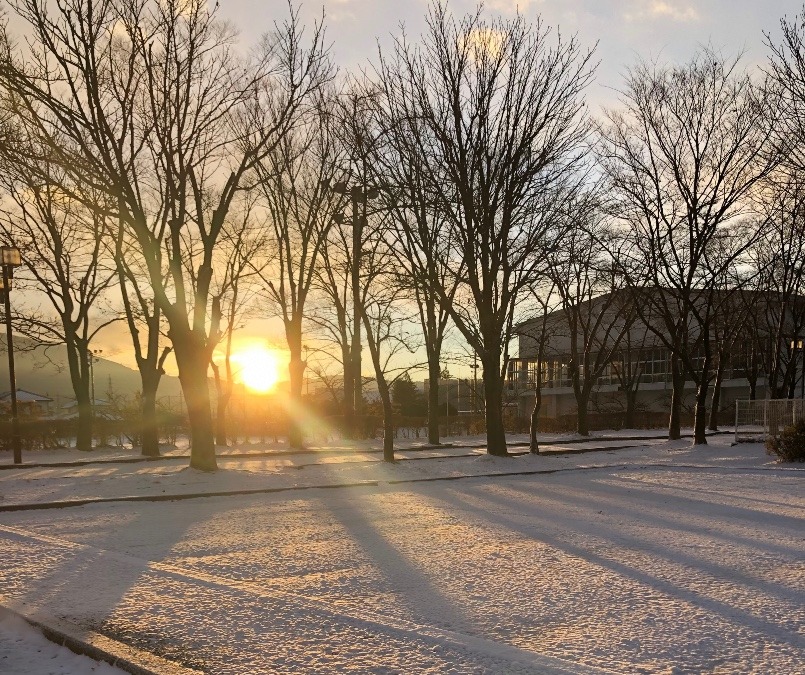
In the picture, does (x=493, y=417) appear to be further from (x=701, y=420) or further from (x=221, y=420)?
(x=221, y=420)

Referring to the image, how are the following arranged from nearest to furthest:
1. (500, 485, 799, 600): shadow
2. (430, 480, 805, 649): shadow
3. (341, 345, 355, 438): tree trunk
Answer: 1. (430, 480, 805, 649): shadow
2. (500, 485, 799, 600): shadow
3. (341, 345, 355, 438): tree trunk

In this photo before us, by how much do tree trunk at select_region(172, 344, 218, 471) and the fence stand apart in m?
15.3

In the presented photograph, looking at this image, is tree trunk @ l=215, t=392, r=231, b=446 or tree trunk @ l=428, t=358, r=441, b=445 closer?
tree trunk @ l=428, t=358, r=441, b=445

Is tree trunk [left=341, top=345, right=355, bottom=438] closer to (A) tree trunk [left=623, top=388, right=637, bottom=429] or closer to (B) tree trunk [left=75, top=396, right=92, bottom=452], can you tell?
(B) tree trunk [left=75, top=396, right=92, bottom=452]

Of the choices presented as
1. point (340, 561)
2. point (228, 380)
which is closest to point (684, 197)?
point (228, 380)

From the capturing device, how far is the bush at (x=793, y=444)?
19.6m

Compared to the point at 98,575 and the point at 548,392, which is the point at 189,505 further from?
the point at 548,392

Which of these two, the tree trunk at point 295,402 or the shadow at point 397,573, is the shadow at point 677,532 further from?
the tree trunk at point 295,402

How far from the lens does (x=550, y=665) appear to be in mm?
4582

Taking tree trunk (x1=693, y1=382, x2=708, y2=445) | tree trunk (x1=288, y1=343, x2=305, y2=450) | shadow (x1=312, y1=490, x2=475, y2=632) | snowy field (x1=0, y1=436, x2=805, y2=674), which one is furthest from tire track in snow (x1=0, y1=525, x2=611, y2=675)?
tree trunk (x1=693, y1=382, x2=708, y2=445)

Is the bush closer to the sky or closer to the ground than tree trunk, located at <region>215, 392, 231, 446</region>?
closer to the ground

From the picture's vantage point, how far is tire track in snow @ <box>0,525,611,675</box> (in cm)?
462

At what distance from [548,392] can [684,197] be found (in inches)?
1908

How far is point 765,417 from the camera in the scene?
24344 mm
